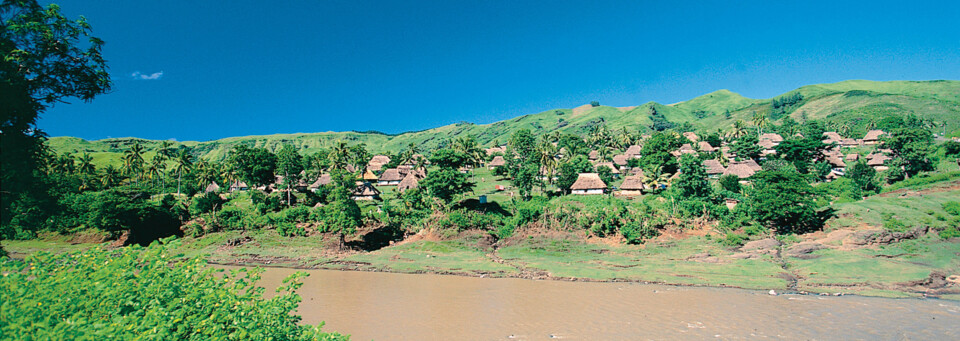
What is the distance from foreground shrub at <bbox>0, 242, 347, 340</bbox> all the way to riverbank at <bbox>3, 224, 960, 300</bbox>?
24123 millimetres

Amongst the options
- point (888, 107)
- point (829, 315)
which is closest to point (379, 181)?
point (829, 315)

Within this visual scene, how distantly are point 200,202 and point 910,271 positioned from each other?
→ 68.3 m

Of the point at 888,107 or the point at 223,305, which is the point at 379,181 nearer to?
the point at 223,305

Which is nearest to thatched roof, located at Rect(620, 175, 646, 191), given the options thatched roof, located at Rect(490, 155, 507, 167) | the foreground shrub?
A: thatched roof, located at Rect(490, 155, 507, 167)

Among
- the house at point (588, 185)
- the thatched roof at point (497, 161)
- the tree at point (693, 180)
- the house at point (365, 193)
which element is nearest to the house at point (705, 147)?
the thatched roof at point (497, 161)

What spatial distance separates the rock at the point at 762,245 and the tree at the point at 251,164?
61.1 metres

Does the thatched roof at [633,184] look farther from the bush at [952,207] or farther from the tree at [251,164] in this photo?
the tree at [251,164]

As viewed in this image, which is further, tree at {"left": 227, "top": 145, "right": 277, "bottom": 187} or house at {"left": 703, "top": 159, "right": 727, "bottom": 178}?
house at {"left": 703, "top": 159, "right": 727, "bottom": 178}

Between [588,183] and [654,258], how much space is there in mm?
27134

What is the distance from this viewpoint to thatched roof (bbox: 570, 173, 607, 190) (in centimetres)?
5906

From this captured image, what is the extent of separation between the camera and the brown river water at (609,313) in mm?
17016

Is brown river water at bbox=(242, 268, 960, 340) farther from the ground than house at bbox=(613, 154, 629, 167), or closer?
closer

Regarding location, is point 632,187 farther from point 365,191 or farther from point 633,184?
point 365,191

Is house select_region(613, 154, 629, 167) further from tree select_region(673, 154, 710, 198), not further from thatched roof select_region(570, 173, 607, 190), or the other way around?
tree select_region(673, 154, 710, 198)
